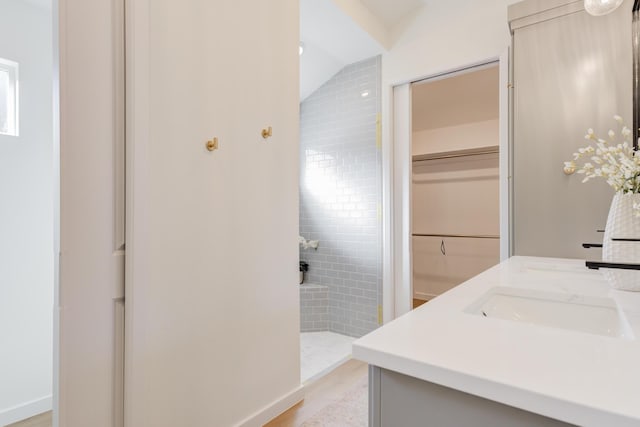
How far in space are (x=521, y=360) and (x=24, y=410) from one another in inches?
102

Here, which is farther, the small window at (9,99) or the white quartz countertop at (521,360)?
the small window at (9,99)

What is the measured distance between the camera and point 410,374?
22.2 inches

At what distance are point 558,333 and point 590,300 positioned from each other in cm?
43

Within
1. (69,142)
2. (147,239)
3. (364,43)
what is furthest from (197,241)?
(364,43)

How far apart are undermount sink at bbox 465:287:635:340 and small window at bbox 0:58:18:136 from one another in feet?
8.37

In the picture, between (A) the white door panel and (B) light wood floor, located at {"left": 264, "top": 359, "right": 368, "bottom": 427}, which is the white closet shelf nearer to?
(B) light wood floor, located at {"left": 264, "top": 359, "right": 368, "bottom": 427}

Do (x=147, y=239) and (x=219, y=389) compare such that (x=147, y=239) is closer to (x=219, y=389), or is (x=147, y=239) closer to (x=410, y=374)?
(x=219, y=389)

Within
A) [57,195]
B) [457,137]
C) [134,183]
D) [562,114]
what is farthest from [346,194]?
[57,195]

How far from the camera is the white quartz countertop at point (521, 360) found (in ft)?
1.44

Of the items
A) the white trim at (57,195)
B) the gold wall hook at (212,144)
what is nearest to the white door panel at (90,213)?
the white trim at (57,195)

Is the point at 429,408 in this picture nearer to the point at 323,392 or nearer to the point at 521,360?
the point at 521,360

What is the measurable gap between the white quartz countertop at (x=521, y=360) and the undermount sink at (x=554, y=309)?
65 millimetres

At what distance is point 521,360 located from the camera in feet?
1.81

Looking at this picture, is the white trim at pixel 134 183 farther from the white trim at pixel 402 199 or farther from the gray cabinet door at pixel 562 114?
the white trim at pixel 402 199
